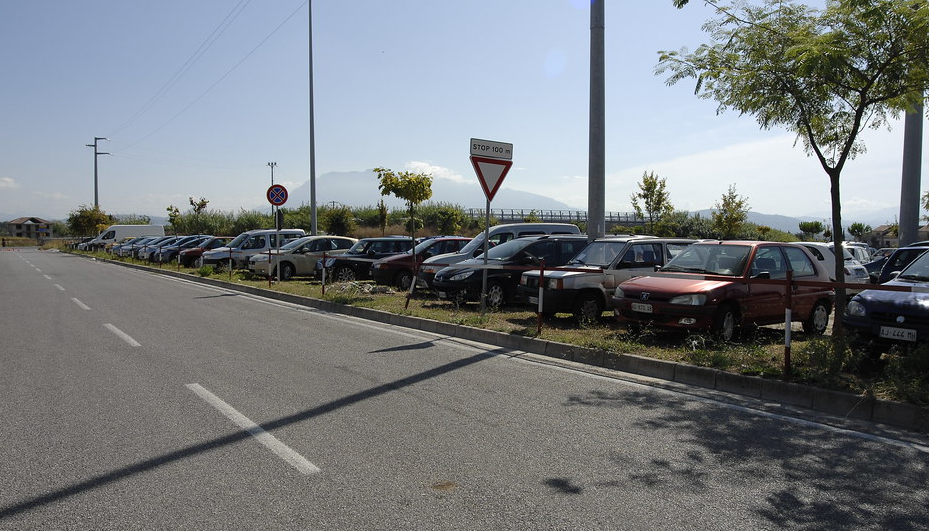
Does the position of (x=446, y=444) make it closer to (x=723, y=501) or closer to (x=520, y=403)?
(x=520, y=403)

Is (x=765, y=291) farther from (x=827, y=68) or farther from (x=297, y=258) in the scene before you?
(x=297, y=258)

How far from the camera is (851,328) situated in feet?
23.6

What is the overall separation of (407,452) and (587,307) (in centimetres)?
697

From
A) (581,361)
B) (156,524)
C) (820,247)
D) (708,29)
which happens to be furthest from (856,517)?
(820,247)

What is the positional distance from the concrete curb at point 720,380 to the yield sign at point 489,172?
2561 millimetres

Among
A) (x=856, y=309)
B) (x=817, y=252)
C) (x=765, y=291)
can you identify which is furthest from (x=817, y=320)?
(x=856, y=309)

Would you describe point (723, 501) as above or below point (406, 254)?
below

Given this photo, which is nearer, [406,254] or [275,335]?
[275,335]

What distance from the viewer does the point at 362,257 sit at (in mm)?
19938

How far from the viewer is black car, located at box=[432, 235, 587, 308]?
43.3ft

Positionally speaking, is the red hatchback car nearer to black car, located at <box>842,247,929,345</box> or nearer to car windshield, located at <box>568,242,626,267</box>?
black car, located at <box>842,247,929,345</box>

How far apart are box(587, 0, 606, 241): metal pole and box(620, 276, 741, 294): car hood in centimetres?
383

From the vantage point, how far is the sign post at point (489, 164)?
450 inches

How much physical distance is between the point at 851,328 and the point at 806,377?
45.1 inches
